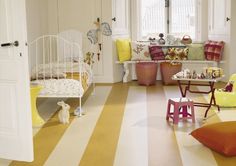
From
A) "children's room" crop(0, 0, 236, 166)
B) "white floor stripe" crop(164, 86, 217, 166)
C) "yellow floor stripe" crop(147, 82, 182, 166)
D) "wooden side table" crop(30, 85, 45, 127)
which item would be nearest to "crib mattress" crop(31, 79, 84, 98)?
"children's room" crop(0, 0, 236, 166)

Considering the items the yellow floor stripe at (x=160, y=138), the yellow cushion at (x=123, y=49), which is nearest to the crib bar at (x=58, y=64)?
the yellow cushion at (x=123, y=49)

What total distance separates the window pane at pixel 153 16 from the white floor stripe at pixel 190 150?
404 cm

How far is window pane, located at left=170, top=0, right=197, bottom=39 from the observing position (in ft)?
26.3

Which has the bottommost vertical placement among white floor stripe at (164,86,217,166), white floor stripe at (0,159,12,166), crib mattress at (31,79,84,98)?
white floor stripe at (0,159,12,166)

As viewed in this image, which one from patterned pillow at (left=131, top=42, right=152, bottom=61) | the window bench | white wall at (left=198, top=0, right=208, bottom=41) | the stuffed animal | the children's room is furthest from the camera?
white wall at (left=198, top=0, right=208, bottom=41)

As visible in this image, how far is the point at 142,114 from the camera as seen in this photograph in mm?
4984

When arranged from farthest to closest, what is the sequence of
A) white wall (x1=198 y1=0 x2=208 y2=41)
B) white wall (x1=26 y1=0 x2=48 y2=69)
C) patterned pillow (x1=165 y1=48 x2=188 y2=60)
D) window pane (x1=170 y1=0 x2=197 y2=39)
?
window pane (x1=170 y1=0 x2=197 y2=39)
white wall (x1=198 y1=0 x2=208 y2=41)
patterned pillow (x1=165 y1=48 x2=188 y2=60)
white wall (x1=26 y1=0 x2=48 y2=69)

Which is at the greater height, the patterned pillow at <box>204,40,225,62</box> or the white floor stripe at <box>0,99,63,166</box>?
the patterned pillow at <box>204,40,225,62</box>

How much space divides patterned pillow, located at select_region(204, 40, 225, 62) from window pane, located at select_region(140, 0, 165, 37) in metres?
1.20

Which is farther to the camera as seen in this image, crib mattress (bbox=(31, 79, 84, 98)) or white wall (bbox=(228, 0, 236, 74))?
white wall (bbox=(228, 0, 236, 74))

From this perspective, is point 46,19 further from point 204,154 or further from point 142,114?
point 204,154

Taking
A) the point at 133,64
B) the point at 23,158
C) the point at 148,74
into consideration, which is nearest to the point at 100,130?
the point at 23,158

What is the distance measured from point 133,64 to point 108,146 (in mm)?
4129

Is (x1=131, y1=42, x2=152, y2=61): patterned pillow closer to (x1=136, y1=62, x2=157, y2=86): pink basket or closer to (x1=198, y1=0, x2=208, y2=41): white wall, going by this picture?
(x1=136, y1=62, x2=157, y2=86): pink basket
